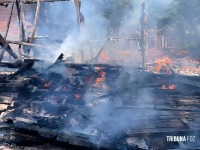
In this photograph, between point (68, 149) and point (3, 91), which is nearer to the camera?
point (68, 149)

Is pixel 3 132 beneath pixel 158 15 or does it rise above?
beneath

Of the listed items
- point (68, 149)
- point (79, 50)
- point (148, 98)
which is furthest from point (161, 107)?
point (79, 50)

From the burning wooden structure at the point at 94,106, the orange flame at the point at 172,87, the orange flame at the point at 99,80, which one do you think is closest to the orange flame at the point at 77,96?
the burning wooden structure at the point at 94,106

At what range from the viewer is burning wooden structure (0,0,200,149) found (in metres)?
4.20

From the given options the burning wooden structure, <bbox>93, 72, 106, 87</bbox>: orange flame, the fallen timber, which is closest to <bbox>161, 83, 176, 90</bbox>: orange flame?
the burning wooden structure

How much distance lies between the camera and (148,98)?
7.03 metres

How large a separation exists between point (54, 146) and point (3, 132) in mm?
1035

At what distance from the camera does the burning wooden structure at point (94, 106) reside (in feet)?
13.8

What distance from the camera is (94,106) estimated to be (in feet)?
20.8

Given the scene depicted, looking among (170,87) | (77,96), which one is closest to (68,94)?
(77,96)

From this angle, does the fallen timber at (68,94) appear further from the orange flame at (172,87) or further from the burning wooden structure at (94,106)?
the orange flame at (172,87)

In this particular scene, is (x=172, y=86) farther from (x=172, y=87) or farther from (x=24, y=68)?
(x=24, y=68)

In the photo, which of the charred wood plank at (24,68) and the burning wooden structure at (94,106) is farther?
the charred wood plank at (24,68)

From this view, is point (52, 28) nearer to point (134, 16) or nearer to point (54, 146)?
point (134, 16)
